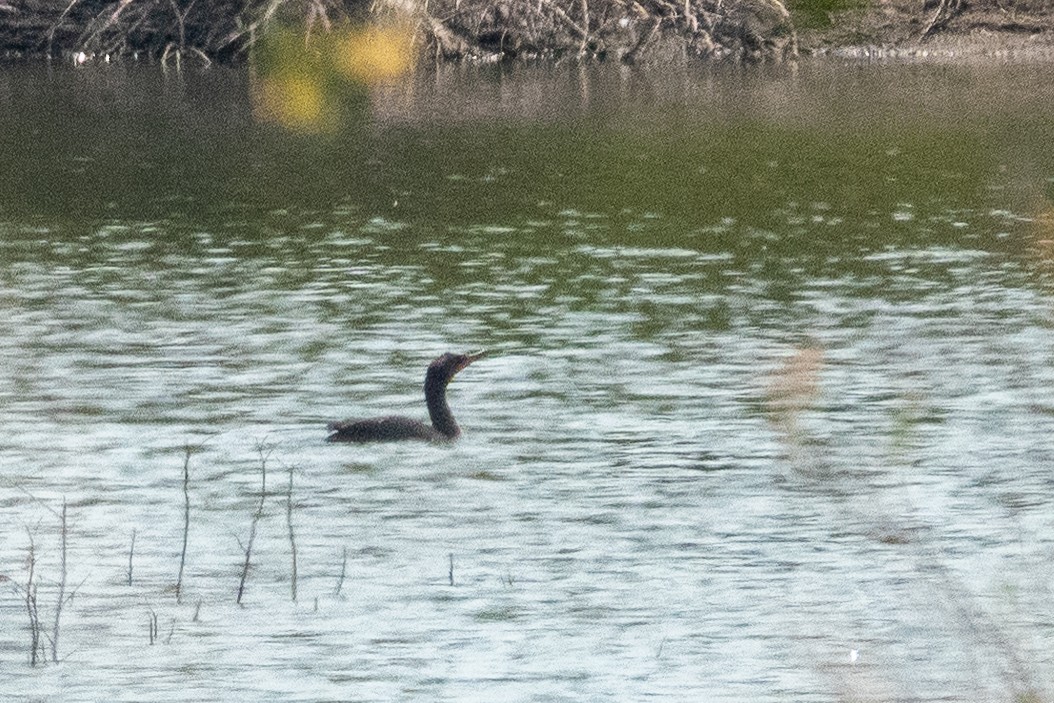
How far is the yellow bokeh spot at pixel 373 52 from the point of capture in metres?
2.90

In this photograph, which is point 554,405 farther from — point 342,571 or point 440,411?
point 342,571

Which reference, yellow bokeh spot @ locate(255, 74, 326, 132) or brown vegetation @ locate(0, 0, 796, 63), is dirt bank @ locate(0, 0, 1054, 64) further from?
yellow bokeh spot @ locate(255, 74, 326, 132)

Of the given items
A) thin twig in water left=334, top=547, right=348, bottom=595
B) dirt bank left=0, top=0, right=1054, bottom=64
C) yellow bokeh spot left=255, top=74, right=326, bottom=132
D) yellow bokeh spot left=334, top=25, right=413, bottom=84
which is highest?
yellow bokeh spot left=334, top=25, right=413, bottom=84

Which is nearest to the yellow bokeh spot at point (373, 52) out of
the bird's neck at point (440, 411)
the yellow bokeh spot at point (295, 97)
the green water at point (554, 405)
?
the yellow bokeh spot at point (295, 97)

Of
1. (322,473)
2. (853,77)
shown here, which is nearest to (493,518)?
(322,473)

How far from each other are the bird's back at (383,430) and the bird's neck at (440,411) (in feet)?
0.13

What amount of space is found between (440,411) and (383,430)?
309mm

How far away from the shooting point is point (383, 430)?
34.9 feet

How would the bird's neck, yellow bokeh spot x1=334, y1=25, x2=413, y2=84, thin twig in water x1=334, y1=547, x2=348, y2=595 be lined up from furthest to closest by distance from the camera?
the bird's neck
thin twig in water x1=334, y1=547, x2=348, y2=595
yellow bokeh spot x1=334, y1=25, x2=413, y2=84

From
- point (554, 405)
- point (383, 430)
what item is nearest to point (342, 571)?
point (383, 430)

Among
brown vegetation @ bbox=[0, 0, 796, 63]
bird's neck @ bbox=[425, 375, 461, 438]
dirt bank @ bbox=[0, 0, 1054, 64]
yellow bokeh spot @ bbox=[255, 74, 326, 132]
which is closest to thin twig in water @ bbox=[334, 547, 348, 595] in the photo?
bird's neck @ bbox=[425, 375, 461, 438]

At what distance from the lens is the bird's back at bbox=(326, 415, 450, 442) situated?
10562 millimetres

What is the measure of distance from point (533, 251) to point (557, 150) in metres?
6.40

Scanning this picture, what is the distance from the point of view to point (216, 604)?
7.99 meters
